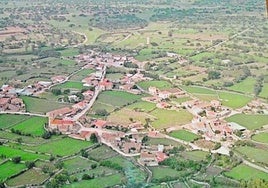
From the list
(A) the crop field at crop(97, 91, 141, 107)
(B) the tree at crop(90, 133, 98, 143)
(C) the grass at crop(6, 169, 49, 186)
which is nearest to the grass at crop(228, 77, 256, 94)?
(A) the crop field at crop(97, 91, 141, 107)

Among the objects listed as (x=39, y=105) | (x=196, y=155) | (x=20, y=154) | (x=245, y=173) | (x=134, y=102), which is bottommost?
(x=39, y=105)

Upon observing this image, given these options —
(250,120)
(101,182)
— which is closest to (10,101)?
(101,182)

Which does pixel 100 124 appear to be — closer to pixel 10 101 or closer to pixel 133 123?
pixel 133 123

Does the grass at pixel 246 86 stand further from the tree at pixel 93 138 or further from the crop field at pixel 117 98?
the tree at pixel 93 138

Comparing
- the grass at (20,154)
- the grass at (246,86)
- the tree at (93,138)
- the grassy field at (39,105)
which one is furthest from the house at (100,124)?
the grass at (246,86)

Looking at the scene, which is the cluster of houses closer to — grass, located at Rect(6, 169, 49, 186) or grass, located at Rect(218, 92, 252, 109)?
grass, located at Rect(6, 169, 49, 186)
